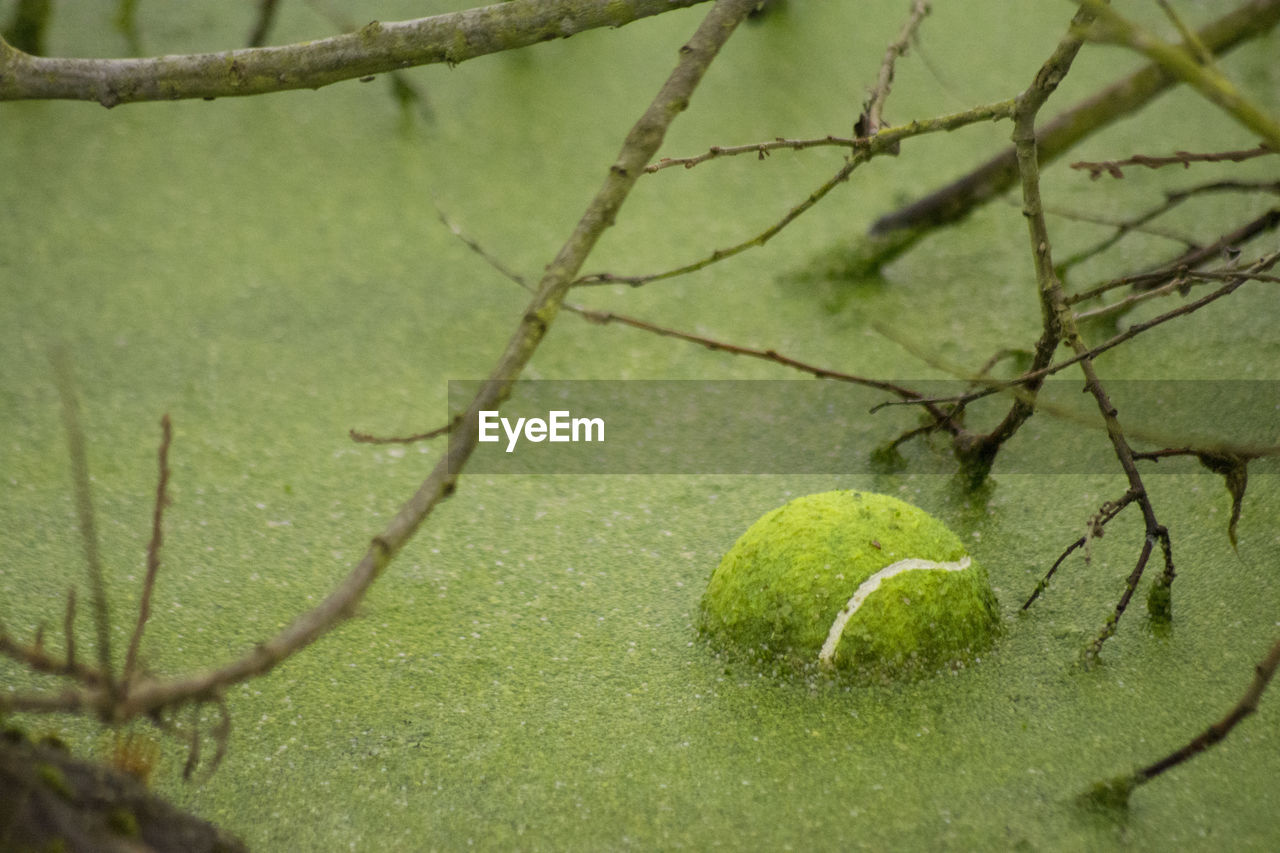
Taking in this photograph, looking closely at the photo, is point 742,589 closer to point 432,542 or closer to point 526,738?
point 526,738

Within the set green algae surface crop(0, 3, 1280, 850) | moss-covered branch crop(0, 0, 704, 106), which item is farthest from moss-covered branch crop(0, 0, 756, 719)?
green algae surface crop(0, 3, 1280, 850)

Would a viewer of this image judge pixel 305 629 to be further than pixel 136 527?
No

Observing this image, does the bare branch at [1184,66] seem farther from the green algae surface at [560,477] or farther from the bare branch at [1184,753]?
the green algae surface at [560,477]

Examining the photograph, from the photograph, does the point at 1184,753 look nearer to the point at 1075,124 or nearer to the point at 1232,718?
the point at 1232,718

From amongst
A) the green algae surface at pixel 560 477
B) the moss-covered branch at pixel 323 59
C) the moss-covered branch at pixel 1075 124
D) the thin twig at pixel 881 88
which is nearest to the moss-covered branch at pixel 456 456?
the moss-covered branch at pixel 323 59

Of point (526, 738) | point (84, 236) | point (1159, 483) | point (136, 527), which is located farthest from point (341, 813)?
point (84, 236)

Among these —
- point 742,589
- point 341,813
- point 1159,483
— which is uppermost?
point 1159,483
